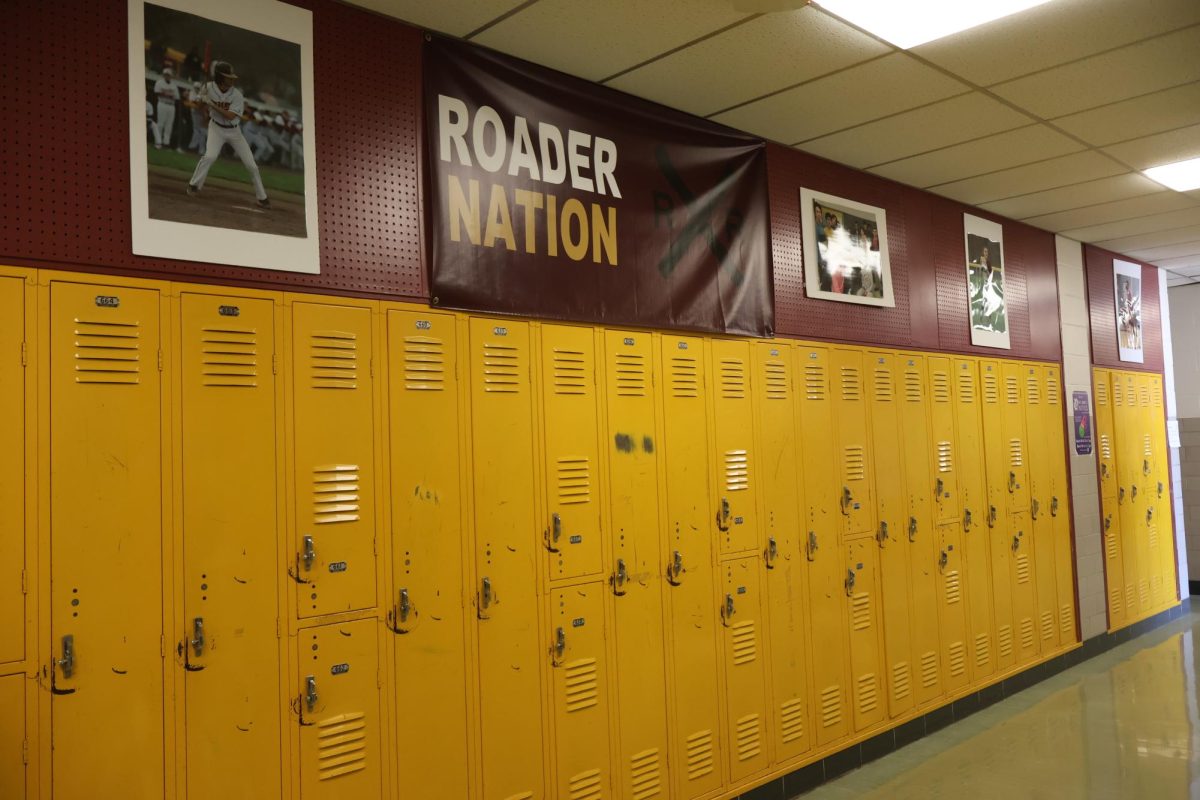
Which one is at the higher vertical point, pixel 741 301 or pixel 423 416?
pixel 741 301

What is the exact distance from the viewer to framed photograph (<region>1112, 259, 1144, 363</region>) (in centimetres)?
792

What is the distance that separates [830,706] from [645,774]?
1.36 meters

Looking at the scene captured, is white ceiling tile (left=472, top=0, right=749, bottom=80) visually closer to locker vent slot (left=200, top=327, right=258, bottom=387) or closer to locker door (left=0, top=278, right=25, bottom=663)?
locker vent slot (left=200, top=327, right=258, bottom=387)

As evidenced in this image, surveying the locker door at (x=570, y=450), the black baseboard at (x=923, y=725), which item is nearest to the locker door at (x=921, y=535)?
the black baseboard at (x=923, y=725)

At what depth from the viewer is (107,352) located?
2492 mm

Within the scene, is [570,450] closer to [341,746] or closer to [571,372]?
[571,372]

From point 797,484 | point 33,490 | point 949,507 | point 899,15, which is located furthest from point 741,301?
point 33,490

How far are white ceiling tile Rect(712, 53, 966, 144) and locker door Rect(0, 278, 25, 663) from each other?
3050 mm

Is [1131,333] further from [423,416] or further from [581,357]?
[423,416]

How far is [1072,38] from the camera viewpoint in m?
3.59

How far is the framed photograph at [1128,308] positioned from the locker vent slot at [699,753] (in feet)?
19.2

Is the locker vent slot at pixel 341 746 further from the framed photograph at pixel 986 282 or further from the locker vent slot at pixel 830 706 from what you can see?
the framed photograph at pixel 986 282

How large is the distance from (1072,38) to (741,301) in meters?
1.70

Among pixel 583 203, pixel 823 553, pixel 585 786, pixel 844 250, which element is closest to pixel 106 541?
pixel 585 786
